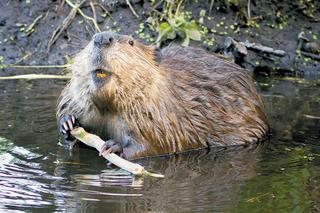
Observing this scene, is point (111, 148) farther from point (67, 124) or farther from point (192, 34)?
point (192, 34)

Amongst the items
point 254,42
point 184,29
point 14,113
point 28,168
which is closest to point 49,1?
point 184,29

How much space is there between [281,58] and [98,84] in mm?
3585

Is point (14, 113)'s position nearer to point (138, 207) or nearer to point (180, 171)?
point (180, 171)

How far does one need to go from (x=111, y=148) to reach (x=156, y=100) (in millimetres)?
449

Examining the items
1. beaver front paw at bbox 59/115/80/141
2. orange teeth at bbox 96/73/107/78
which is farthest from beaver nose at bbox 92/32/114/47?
beaver front paw at bbox 59/115/80/141

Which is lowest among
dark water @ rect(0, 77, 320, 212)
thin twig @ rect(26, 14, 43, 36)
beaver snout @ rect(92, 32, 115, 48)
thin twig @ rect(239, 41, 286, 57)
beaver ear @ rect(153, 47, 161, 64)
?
thin twig @ rect(239, 41, 286, 57)

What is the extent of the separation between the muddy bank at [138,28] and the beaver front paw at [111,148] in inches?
118

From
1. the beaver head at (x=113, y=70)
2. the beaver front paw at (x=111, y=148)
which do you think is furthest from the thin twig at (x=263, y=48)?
the beaver front paw at (x=111, y=148)

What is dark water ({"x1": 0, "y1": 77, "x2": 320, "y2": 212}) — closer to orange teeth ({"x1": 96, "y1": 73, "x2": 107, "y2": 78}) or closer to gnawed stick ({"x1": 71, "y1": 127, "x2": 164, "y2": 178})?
gnawed stick ({"x1": 71, "y1": 127, "x2": 164, "y2": 178})

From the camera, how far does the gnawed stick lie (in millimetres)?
4184

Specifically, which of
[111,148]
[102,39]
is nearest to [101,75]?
[102,39]

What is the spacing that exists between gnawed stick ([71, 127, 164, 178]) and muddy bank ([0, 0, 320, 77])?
2.84 metres

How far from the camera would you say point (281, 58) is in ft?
25.1

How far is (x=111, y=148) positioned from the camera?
14.8 feet
